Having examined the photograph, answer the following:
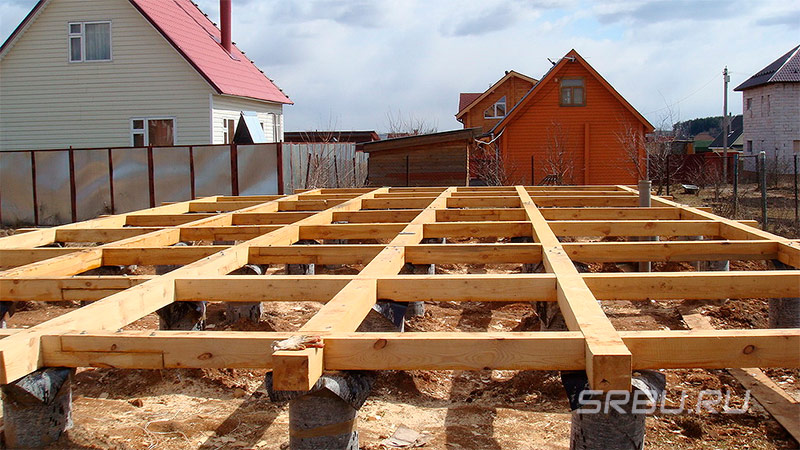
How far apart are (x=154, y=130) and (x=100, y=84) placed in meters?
2.07

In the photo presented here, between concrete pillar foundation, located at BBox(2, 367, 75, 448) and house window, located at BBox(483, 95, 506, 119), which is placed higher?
house window, located at BBox(483, 95, 506, 119)

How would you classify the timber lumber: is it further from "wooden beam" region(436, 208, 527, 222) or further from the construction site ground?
"wooden beam" region(436, 208, 527, 222)

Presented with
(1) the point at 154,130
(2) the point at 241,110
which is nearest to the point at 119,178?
(1) the point at 154,130

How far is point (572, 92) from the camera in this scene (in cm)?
2562

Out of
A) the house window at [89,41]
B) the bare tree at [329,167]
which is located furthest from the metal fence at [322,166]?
the house window at [89,41]

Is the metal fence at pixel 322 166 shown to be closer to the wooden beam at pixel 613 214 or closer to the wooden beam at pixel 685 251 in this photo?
the wooden beam at pixel 613 214

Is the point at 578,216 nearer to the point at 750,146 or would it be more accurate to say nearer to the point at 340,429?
the point at 340,429

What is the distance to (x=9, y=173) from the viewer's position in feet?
57.0

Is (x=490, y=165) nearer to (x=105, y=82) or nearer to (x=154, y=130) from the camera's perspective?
(x=154, y=130)

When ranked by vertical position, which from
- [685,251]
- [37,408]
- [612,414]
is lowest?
[37,408]

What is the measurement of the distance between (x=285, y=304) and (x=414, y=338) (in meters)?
5.31

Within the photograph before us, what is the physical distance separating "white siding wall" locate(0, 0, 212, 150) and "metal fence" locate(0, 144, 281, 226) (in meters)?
4.01

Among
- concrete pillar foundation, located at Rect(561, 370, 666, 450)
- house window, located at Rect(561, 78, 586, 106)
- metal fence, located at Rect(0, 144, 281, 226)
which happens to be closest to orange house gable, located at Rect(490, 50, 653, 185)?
house window, located at Rect(561, 78, 586, 106)

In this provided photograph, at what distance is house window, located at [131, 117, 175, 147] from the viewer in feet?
68.8
